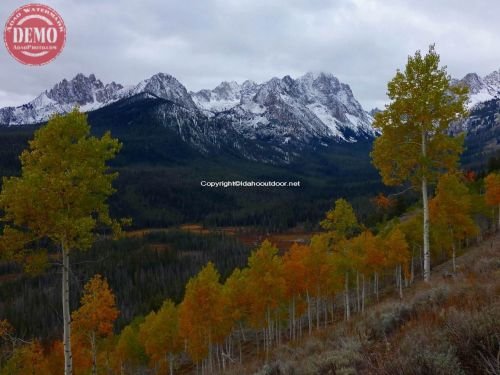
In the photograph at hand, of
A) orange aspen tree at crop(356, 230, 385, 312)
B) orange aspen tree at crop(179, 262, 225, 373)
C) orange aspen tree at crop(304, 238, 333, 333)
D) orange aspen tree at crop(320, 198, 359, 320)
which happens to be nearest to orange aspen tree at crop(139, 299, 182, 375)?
orange aspen tree at crop(179, 262, 225, 373)

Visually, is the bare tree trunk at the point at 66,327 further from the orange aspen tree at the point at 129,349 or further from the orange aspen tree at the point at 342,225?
the orange aspen tree at the point at 129,349

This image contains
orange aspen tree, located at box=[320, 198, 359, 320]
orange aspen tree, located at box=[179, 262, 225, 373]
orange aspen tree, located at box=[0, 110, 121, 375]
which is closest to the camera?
orange aspen tree, located at box=[0, 110, 121, 375]

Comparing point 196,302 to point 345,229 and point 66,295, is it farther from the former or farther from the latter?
point 66,295

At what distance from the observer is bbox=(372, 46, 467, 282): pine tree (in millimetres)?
17328

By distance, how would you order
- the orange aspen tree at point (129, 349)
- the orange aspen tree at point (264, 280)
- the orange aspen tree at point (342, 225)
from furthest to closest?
the orange aspen tree at point (129, 349) < the orange aspen tree at point (342, 225) < the orange aspen tree at point (264, 280)

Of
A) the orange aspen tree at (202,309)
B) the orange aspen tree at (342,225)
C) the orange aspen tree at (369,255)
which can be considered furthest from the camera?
the orange aspen tree at (369,255)

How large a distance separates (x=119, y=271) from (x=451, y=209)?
115 m

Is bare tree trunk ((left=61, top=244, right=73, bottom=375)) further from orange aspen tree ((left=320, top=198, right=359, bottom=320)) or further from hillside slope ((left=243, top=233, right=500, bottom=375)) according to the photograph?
orange aspen tree ((left=320, top=198, right=359, bottom=320))

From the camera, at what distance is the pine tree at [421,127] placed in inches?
682

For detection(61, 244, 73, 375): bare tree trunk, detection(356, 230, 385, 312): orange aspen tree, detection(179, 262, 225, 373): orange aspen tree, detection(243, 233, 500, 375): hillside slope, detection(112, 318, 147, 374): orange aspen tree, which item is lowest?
detection(112, 318, 147, 374): orange aspen tree

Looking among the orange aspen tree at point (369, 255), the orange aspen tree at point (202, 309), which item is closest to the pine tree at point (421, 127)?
the orange aspen tree at point (202, 309)

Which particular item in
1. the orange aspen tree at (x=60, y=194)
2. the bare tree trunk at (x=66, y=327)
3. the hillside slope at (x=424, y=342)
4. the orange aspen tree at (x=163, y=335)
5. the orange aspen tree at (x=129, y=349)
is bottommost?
the orange aspen tree at (x=129, y=349)

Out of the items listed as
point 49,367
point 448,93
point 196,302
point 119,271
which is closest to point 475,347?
point 448,93

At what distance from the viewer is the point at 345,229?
3978 centimetres
